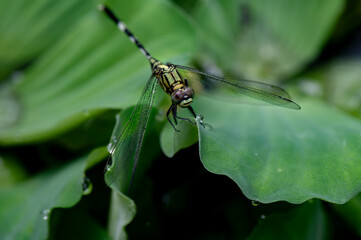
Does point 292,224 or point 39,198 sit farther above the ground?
point 39,198

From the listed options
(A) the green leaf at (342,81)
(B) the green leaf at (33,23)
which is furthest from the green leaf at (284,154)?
(B) the green leaf at (33,23)

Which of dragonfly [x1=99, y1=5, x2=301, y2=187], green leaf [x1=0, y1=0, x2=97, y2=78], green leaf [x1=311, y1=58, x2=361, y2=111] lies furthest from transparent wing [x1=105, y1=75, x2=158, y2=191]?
green leaf [x1=311, y1=58, x2=361, y2=111]

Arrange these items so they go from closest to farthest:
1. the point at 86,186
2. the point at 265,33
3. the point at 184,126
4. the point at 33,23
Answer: the point at 184,126 → the point at 86,186 → the point at 33,23 → the point at 265,33

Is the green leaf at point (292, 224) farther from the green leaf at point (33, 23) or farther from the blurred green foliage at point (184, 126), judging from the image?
the green leaf at point (33, 23)

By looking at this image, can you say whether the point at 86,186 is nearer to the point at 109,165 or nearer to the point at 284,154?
the point at 109,165

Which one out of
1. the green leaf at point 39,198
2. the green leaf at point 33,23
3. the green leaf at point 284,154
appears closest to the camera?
the green leaf at point 284,154

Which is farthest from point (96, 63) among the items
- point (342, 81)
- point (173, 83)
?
point (342, 81)

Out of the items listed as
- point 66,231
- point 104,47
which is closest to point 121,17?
point 104,47
